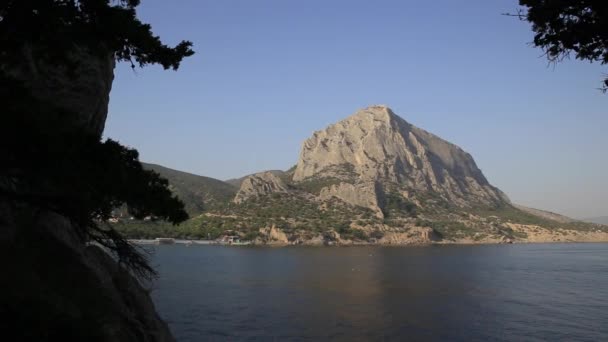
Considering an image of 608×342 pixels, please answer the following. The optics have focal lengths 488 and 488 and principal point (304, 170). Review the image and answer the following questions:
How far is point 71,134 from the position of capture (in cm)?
925

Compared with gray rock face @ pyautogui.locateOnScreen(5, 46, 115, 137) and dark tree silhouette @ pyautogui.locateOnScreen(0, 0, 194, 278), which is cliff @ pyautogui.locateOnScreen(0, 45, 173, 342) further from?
dark tree silhouette @ pyautogui.locateOnScreen(0, 0, 194, 278)

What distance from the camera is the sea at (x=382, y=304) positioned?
38.1 meters

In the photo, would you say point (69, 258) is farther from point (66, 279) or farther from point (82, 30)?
point (82, 30)

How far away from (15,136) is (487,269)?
307 ft

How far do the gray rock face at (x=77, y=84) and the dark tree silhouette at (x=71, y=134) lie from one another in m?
6.33

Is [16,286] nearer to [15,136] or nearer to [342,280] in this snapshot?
[15,136]

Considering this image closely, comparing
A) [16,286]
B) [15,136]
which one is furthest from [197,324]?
[15,136]

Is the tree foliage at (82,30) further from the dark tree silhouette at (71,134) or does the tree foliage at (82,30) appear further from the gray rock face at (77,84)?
the gray rock face at (77,84)

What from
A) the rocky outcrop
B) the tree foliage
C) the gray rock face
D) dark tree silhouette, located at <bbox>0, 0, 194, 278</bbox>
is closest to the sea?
the rocky outcrop

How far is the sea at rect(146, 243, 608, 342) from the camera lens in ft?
125

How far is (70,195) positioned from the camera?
9.41 meters

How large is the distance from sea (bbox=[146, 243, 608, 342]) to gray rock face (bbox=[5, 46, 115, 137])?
21.8 metres

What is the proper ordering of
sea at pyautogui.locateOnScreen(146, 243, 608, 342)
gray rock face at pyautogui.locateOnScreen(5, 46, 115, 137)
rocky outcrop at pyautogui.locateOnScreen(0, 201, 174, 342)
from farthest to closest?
1. sea at pyautogui.locateOnScreen(146, 243, 608, 342)
2. gray rock face at pyautogui.locateOnScreen(5, 46, 115, 137)
3. rocky outcrop at pyautogui.locateOnScreen(0, 201, 174, 342)

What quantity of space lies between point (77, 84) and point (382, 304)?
4127 centimetres
